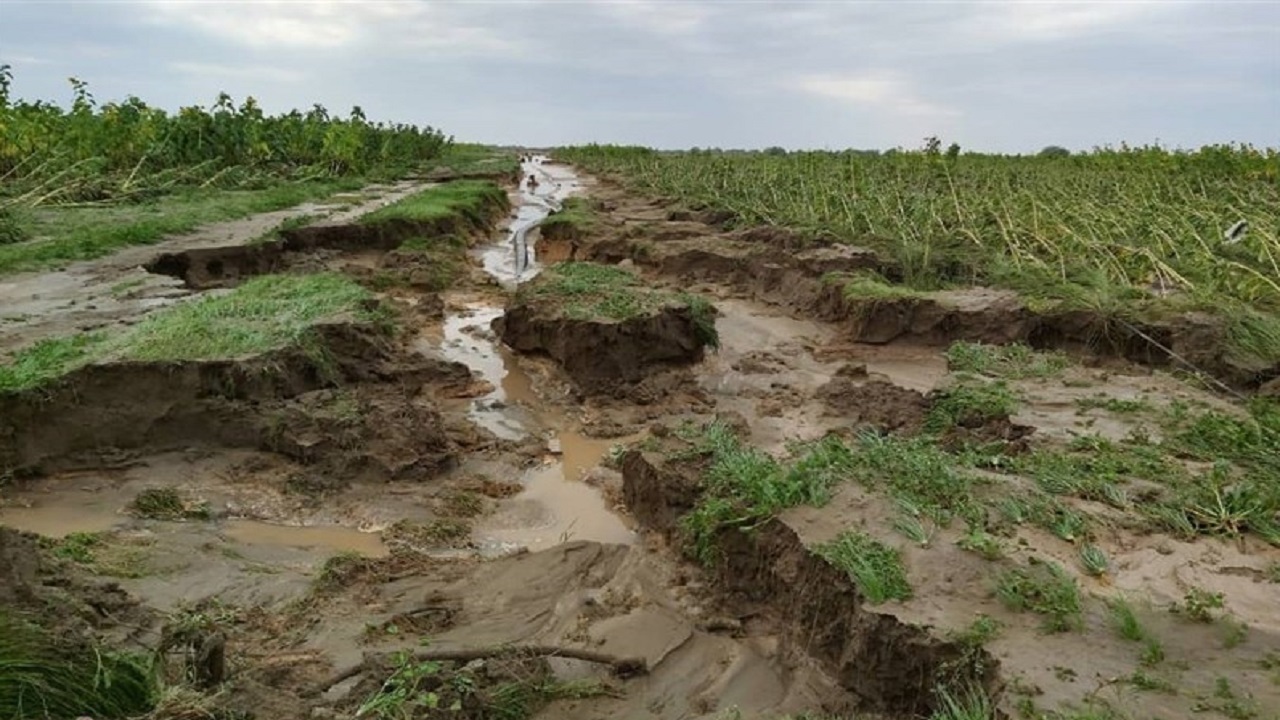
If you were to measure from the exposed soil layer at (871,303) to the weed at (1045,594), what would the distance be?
14.8 feet

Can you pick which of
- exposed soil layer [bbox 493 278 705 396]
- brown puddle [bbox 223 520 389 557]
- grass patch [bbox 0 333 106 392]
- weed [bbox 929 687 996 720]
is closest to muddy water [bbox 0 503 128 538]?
brown puddle [bbox 223 520 389 557]

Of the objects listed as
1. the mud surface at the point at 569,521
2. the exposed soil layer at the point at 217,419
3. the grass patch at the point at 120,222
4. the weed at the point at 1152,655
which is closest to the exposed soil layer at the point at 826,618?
the mud surface at the point at 569,521

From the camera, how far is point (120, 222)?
12047mm

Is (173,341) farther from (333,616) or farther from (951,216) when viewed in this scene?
(951,216)

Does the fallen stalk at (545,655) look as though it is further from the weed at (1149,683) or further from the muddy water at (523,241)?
the muddy water at (523,241)

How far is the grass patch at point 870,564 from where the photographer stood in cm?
352

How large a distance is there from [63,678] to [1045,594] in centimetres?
324

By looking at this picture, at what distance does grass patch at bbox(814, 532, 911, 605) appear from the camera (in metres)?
3.52

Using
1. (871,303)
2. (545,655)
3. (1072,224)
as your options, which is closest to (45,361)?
(545,655)

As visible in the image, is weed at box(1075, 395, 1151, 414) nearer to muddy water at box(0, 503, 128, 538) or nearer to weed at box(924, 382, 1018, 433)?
weed at box(924, 382, 1018, 433)

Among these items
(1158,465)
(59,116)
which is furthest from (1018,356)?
(59,116)

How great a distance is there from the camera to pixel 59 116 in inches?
711

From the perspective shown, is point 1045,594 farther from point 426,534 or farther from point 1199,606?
point 426,534

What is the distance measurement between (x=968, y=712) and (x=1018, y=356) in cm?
536
